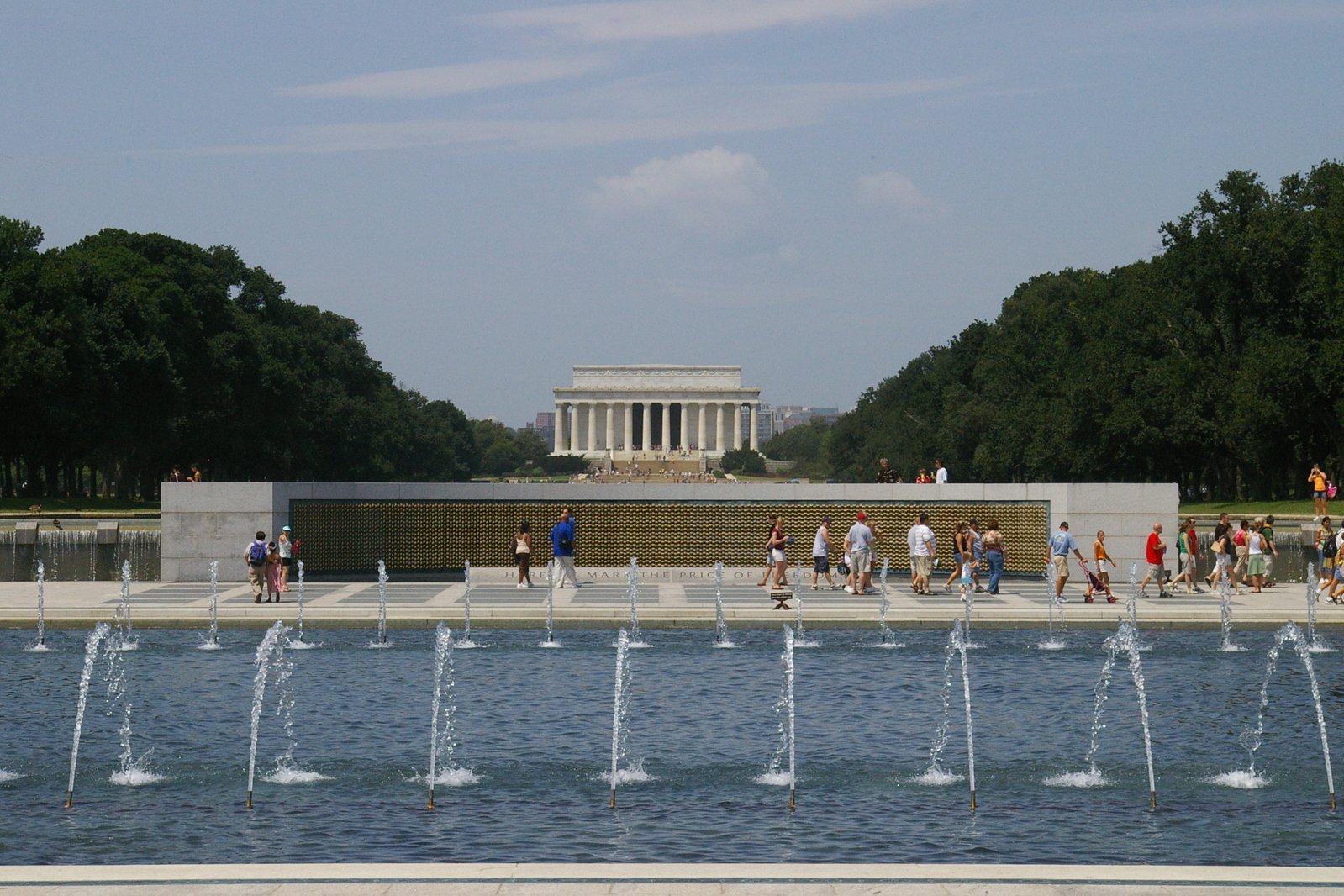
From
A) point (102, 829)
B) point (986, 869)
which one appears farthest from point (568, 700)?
point (986, 869)

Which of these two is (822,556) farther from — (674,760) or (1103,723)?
(674,760)

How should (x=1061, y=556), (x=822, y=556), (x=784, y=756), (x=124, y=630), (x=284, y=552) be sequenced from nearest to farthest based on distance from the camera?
1. (x=784, y=756)
2. (x=124, y=630)
3. (x=1061, y=556)
4. (x=284, y=552)
5. (x=822, y=556)

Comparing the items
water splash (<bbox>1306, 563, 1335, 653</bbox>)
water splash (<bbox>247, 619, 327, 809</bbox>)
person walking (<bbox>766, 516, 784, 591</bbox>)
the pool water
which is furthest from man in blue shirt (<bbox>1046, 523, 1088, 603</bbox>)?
water splash (<bbox>247, 619, 327, 809</bbox>)

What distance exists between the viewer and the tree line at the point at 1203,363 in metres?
62.8

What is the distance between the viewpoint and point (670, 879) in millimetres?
9883

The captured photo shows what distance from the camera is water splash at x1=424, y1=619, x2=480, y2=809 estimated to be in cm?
1403

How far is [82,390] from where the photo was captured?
63.9 metres

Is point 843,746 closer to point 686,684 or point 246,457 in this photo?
point 686,684

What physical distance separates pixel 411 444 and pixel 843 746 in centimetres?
9265

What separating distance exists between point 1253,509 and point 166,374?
142 feet

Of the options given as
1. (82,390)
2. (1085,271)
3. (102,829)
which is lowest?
(102,829)

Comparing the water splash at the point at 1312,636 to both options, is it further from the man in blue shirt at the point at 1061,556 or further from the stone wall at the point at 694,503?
the stone wall at the point at 694,503

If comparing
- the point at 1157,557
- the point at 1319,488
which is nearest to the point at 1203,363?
the point at 1319,488

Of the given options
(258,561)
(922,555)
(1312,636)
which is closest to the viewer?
(1312,636)
